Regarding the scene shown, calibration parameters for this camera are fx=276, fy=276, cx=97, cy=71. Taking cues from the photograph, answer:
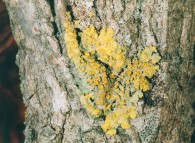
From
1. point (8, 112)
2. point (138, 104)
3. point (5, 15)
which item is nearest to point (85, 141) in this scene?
point (138, 104)

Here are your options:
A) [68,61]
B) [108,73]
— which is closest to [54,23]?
[68,61]

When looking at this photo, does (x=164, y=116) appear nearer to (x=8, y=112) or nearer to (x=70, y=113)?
(x=70, y=113)

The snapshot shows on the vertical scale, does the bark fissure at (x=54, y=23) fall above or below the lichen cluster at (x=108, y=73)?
above

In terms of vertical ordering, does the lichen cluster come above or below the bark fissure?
below
